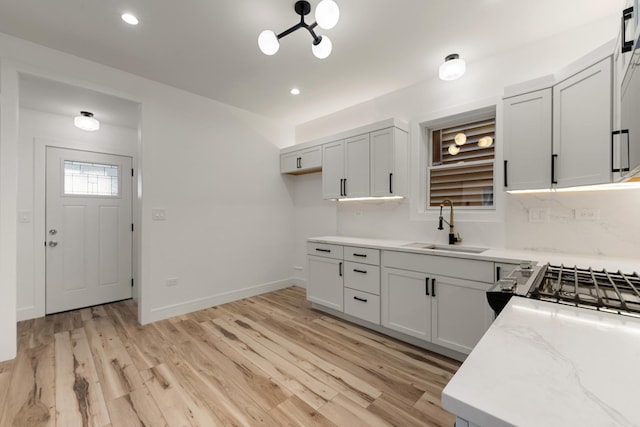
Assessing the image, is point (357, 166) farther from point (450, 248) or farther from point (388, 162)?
point (450, 248)

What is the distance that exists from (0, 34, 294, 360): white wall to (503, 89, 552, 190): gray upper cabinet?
10.3 feet

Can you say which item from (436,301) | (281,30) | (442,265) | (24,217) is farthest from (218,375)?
(24,217)

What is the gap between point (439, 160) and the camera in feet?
10.4

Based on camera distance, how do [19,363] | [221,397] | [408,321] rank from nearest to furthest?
[221,397], [19,363], [408,321]

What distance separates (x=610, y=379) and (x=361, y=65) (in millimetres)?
2963

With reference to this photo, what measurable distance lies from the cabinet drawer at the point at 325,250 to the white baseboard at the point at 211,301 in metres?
1.15

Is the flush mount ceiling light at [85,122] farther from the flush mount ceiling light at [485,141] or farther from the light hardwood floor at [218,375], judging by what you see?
the flush mount ceiling light at [485,141]

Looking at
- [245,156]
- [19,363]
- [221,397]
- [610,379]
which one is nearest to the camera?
[610,379]

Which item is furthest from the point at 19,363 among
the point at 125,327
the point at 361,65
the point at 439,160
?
the point at 439,160

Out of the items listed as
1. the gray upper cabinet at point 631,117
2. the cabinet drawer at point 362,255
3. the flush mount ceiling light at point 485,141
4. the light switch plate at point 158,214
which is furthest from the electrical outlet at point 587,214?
the light switch plate at point 158,214

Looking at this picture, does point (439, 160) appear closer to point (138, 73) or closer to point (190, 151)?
point (190, 151)

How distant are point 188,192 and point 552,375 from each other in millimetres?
3656

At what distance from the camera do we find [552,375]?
1.79 feet

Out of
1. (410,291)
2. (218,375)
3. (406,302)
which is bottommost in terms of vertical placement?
(218,375)
